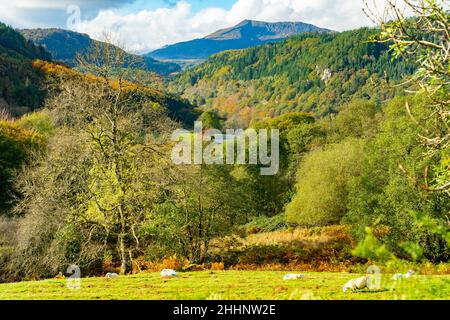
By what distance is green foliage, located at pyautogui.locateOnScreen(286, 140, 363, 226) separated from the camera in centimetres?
3459

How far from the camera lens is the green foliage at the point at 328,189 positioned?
3459 cm

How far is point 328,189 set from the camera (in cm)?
3456

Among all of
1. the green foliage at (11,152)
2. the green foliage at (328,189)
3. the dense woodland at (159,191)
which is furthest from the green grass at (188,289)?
the green foliage at (11,152)

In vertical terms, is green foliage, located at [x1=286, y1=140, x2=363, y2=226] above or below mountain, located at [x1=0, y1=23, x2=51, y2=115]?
below

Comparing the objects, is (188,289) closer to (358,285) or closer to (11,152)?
(358,285)

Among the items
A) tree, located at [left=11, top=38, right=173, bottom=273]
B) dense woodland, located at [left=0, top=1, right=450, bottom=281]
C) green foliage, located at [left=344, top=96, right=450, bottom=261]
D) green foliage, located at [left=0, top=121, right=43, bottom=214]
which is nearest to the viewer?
tree, located at [left=11, top=38, right=173, bottom=273]

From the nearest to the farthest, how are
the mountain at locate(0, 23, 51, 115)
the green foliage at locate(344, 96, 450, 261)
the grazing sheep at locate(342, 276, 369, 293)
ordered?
the grazing sheep at locate(342, 276, 369, 293)
the green foliage at locate(344, 96, 450, 261)
the mountain at locate(0, 23, 51, 115)

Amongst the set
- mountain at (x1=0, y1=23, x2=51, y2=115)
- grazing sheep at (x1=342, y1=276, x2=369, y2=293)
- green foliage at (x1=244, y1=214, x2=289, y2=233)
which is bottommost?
green foliage at (x1=244, y1=214, x2=289, y2=233)

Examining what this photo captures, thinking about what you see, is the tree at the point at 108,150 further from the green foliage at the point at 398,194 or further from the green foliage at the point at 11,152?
the green foliage at the point at 11,152

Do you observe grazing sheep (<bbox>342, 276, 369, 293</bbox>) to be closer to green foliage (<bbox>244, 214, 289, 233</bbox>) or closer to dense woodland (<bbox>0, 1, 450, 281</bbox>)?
dense woodland (<bbox>0, 1, 450, 281</bbox>)

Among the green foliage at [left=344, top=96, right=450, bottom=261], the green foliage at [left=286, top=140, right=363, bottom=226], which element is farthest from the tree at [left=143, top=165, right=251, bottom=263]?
the green foliage at [left=286, top=140, right=363, bottom=226]

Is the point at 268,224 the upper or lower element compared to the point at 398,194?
lower

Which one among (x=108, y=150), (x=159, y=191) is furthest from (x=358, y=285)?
(x=108, y=150)
